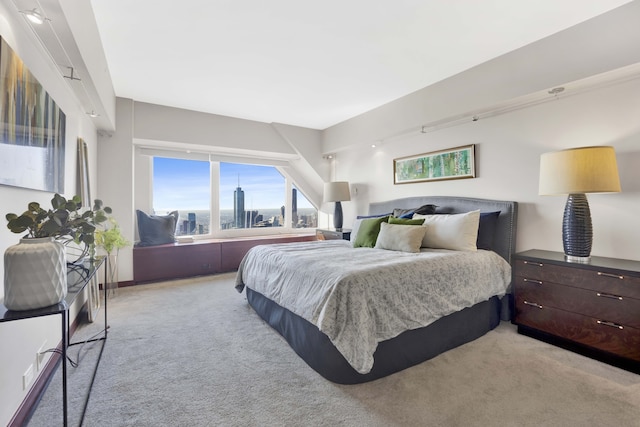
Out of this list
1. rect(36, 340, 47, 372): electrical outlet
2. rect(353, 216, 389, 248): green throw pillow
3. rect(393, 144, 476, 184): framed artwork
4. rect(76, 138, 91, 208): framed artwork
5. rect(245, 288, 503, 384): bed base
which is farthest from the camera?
rect(393, 144, 476, 184): framed artwork

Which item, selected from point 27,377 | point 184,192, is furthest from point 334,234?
point 27,377

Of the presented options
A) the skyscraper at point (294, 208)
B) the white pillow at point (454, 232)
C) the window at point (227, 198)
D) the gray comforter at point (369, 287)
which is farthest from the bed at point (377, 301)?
the skyscraper at point (294, 208)

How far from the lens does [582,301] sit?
7.06 feet

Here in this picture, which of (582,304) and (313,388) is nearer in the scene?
(313,388)

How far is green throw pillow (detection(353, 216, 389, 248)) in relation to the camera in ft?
10.7

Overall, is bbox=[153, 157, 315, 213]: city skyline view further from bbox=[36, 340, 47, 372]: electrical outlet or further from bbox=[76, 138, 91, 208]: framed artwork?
bbox=[36, 340, 47, 372]: electrical outlet

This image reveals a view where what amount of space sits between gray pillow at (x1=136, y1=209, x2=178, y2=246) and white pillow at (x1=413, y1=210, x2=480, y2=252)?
11.8 ft

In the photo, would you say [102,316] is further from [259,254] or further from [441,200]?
[441,200]

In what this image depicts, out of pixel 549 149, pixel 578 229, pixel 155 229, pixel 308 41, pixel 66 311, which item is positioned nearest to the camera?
pixel 66 311

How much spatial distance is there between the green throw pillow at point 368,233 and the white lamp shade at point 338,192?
147 cm

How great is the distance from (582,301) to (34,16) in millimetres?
3888

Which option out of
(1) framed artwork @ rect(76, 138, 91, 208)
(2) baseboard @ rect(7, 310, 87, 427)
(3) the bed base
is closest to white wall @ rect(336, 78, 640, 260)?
(3) the bed base

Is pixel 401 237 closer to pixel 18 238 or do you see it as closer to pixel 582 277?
pixel 582 277

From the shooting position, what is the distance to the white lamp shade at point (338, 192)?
16.0ft
